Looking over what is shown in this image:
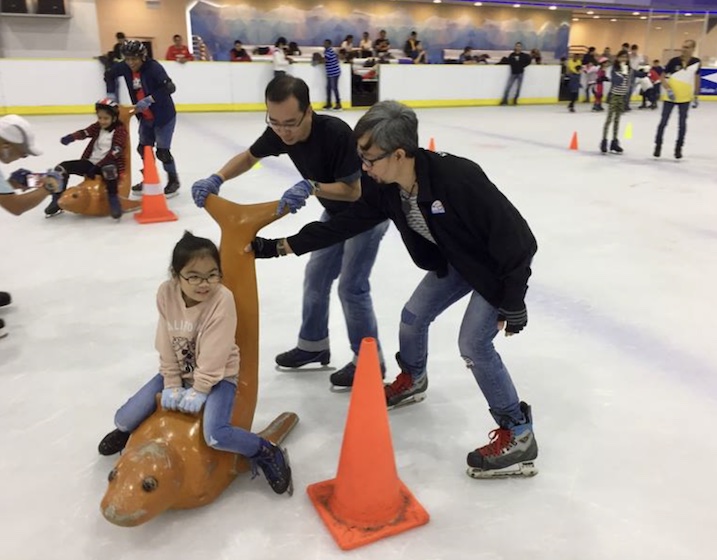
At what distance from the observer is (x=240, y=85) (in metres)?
13.9

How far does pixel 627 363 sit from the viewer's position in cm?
290

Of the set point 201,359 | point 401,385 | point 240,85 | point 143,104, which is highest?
point 143,104

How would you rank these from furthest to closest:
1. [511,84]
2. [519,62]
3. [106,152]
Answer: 1. [511,84]
2. [519,62]
3. [106,152]

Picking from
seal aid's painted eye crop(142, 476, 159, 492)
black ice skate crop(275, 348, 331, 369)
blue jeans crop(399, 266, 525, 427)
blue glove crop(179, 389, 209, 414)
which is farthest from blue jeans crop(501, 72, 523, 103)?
seal aid's painted eye crop(142, 476, 159, 492)

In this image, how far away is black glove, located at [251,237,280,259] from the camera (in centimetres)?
215

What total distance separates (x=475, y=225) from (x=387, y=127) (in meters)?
0.39

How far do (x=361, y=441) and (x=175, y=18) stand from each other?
2059 cm

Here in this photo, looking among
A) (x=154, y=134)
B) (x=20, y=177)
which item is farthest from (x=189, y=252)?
(x=154, y=134)

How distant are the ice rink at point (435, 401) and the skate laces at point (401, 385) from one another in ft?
0.31

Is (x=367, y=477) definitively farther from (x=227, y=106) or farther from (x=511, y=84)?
(x=511, y=84)

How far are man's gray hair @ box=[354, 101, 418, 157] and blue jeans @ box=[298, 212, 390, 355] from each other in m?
0.67

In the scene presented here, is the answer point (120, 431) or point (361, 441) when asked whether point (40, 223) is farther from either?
point (361, 441)

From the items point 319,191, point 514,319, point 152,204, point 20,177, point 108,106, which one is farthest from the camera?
point 152,204

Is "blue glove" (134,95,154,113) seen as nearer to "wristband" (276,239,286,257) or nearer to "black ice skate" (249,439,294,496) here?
"wristband" (276,239,286,257)
